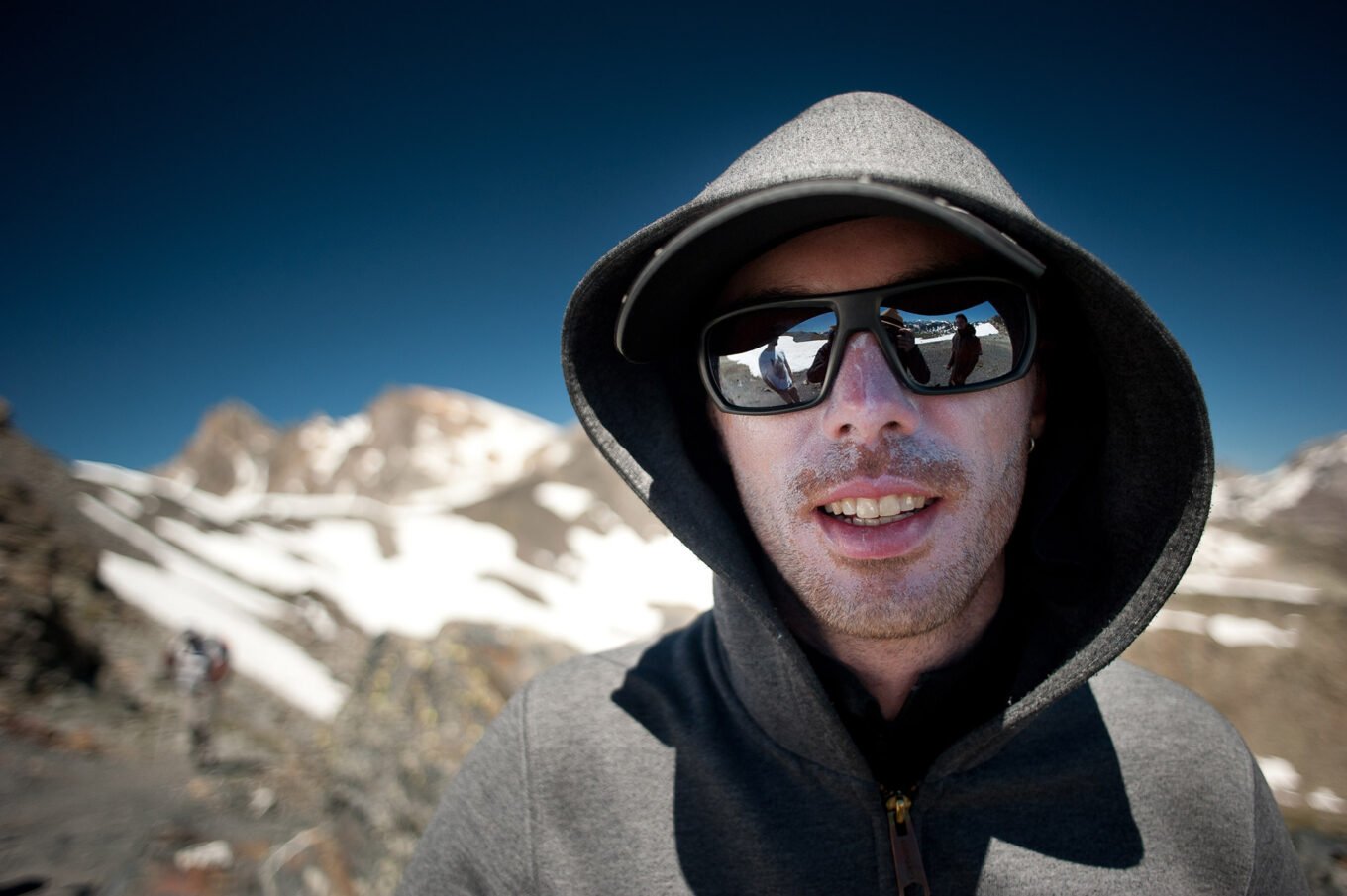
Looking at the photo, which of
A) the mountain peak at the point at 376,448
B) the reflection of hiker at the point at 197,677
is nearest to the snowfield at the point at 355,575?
the reflection of hiker at the point at 197,677

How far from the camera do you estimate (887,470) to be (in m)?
1.89

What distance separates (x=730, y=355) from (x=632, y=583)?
96.6 ft

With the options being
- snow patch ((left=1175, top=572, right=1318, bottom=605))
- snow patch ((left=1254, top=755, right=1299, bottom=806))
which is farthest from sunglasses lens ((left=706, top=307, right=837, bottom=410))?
snow patch ((left=1175, top=572, right=1318, bottom=605))

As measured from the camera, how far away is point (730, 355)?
7.04 feet

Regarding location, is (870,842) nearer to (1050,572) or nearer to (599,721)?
(599,721)

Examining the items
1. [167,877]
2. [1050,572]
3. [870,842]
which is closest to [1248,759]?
[1050,572]

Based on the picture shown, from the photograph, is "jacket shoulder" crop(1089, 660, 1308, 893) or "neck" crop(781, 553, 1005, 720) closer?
"jacket shoulder" crop(1089, 660, 1308, 893)

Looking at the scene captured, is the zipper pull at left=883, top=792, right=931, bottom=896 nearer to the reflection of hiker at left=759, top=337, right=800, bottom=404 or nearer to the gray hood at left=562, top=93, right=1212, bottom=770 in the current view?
the gray hood at left=562, top=93, right=1212, bottom=770

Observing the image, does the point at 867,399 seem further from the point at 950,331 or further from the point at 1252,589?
the point at 1252,589

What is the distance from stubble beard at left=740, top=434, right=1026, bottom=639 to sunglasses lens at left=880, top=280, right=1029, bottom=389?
27 cm

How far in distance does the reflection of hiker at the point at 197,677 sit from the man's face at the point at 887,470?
12680mm

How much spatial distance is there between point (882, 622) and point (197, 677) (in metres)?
13.0

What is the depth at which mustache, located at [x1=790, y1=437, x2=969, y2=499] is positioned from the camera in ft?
6.22

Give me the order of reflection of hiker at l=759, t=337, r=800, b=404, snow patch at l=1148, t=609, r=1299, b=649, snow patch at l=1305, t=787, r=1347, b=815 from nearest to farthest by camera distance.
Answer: reflection of hiker at l=759, t=337, r=800, b=404
snow patch at l=1305, t=787, r=1347, b=815
snow patch at l=1148, t=609, r=1299, b=649
